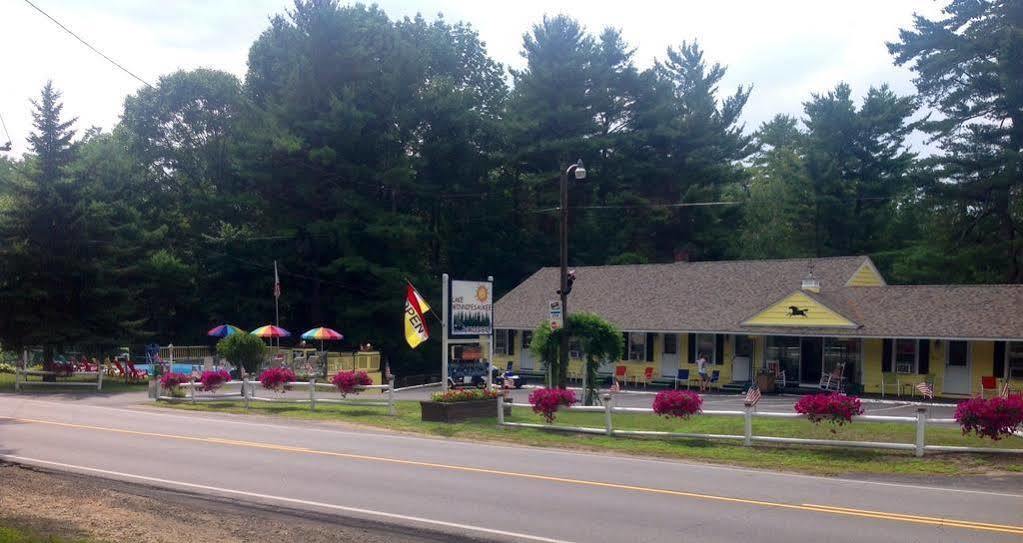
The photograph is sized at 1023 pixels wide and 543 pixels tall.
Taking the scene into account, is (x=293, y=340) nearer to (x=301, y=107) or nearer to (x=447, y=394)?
(x=301, y=107)

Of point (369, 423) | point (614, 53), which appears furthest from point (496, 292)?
point (369, 423)

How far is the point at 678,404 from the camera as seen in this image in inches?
861

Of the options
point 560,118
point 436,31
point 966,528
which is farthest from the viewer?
point 436,31

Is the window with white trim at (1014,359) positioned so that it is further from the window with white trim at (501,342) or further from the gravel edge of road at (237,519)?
the gravel edge of road at (237,519)

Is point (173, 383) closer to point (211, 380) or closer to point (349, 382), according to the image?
point (211, 380)

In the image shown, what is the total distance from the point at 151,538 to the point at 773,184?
228ft

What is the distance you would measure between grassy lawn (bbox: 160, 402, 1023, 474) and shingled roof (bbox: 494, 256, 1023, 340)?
1246cm

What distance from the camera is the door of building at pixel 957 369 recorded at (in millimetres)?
33906

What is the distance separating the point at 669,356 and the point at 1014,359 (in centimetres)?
1391

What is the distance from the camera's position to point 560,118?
63938 millimetres

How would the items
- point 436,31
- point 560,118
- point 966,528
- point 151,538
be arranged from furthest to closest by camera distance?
1. point 436,31
2. point 560,118
3. point 966,528
4. point 151,538

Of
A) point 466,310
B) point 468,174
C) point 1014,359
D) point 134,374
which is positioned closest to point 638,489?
point 466,310

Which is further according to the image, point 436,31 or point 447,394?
point 436,31

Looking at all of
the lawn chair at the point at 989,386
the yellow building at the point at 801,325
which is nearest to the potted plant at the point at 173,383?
the yellow building at the point at 801,325
